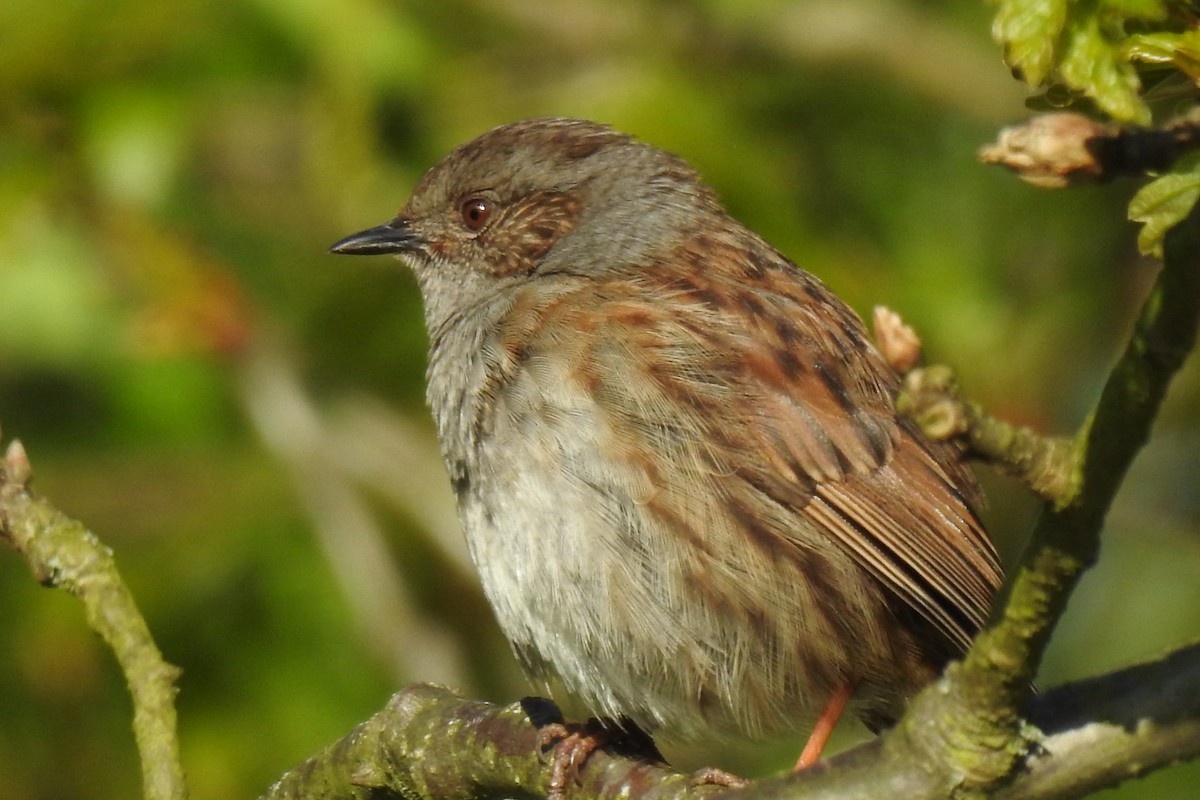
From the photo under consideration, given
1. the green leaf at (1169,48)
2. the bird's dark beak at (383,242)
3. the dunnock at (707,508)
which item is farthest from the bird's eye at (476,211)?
the green leaf at (1169,48)

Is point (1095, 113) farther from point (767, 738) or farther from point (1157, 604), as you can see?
point (1157, 604)

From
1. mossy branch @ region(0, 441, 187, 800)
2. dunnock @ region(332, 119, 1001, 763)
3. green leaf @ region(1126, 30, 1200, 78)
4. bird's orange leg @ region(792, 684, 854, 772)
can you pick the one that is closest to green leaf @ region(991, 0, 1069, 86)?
green leaf @ region(1126, 30, 1200, 78)

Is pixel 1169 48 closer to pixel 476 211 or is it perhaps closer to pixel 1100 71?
pixel 1100 71

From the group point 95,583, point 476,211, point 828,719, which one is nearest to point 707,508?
point 828,719

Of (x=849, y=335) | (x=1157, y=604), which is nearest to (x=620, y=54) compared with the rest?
(x=849, y=335)

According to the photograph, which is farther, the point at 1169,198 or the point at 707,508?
the point at 707,508

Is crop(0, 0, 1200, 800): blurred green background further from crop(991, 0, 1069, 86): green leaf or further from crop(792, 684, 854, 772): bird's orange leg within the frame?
crop(991, 0, 1069, 86): green leaf
